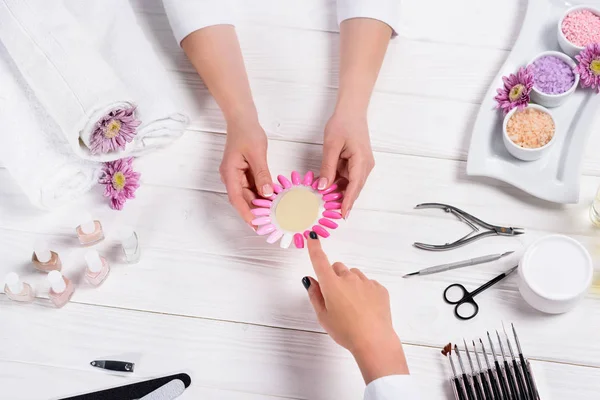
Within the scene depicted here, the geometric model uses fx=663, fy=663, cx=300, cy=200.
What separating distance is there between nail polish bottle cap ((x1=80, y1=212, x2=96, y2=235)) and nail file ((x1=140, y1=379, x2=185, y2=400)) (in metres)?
0.29

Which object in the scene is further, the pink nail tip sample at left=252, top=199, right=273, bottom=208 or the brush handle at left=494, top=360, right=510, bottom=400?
the pink nail tip sample at left=252, top=199, right=273, bottom=208

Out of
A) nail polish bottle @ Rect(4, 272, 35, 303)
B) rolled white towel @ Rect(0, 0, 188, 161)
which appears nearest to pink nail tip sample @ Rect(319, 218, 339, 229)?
rolled white towel @ Rect(0, 0, 188, 161)

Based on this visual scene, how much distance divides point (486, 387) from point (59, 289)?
0.68 m

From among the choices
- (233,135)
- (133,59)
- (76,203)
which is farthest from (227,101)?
(76,203)

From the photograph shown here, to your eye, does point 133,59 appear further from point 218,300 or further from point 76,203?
point 218,300

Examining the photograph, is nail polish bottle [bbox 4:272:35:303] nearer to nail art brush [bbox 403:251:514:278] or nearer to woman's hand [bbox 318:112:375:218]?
woman's hand [bbox 318:112:375:218]

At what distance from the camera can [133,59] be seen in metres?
1.20

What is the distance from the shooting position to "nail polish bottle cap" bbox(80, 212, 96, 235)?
3.63 feet

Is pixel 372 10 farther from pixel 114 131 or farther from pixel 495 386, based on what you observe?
pixel 495 386

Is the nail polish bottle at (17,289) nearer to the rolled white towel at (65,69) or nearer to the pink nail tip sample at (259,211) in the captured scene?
the rolled white towel at (65,69)

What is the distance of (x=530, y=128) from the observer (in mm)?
1141

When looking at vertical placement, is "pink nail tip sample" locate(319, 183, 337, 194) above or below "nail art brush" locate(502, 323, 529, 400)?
above

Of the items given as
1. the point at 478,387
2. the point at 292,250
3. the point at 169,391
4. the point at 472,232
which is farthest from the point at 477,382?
the point at 169,391

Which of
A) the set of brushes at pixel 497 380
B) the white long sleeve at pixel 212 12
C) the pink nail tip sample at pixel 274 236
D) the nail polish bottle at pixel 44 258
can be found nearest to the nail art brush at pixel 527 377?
the set of brushes at pixel 497 380
